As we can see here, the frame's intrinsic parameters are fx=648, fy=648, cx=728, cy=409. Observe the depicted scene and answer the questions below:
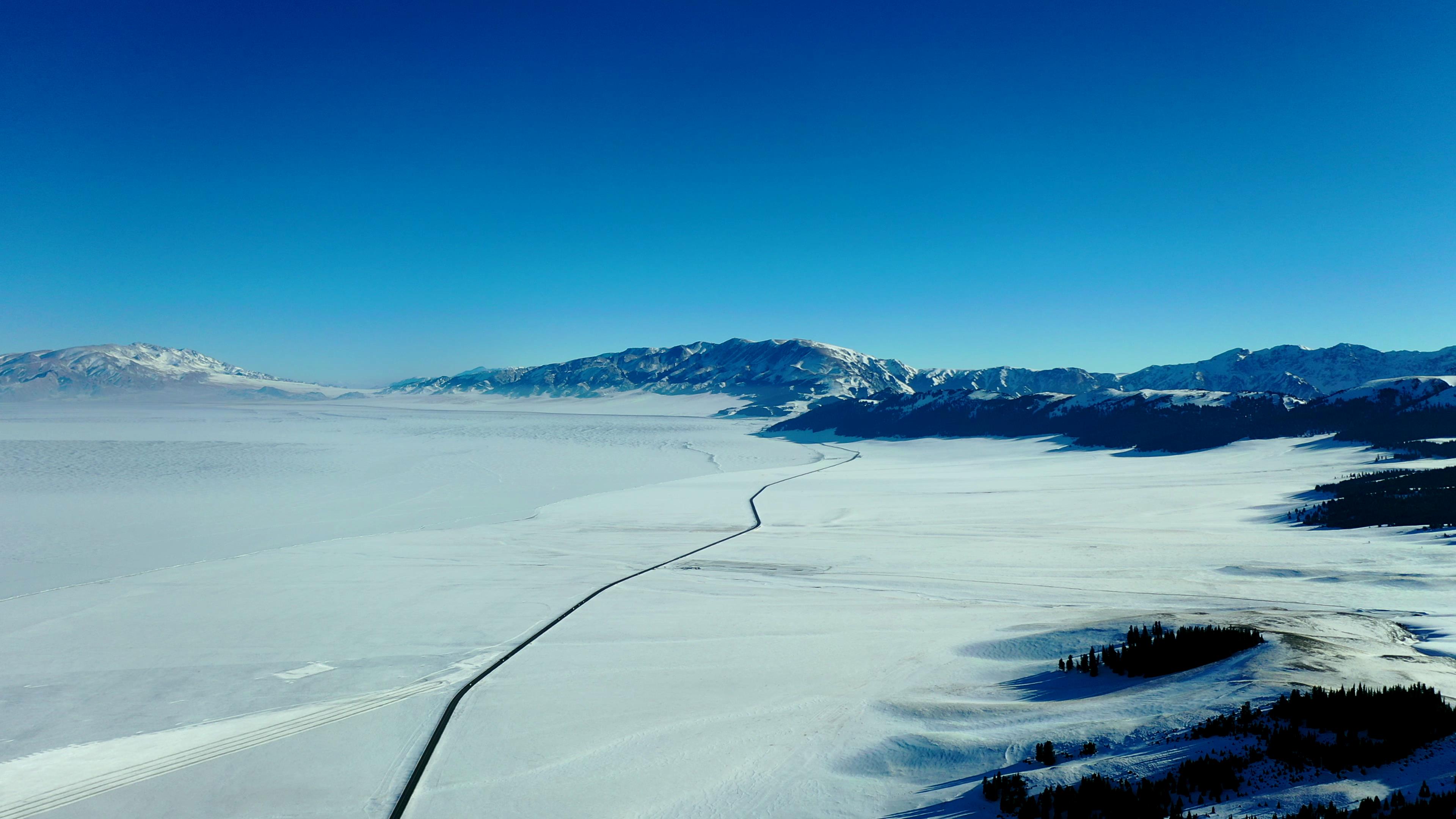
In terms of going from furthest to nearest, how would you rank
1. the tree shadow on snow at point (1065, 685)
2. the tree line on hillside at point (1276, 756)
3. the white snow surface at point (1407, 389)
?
the white snow surface at point (1407, 389)
the tree shadow on snow at point (1065, 685)
the tree line on hillside at point (1276, 756)

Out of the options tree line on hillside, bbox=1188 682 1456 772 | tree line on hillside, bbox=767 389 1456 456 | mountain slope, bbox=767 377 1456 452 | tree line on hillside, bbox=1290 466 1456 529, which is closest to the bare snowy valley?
tree line on hillside, bbox=1188 682 1456 772

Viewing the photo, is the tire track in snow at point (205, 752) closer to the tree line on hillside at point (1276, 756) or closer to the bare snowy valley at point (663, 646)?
the bare snowy valley at point (663, 646)

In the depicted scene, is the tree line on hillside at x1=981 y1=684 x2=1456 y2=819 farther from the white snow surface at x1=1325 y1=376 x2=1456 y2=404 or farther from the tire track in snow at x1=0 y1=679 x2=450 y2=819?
the white snow surface at x1=1325 y1=376 x2=1456 y2=404

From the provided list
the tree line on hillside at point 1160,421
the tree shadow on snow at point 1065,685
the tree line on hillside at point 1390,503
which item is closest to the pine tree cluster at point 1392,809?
the tree shadow on snow at point 1065,685

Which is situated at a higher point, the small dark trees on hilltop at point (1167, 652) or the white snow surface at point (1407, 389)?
the white snow surface at point (1407, 389)

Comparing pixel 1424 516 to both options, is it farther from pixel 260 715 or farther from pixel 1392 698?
pixel 260 715

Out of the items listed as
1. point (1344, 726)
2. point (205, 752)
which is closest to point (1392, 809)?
point (1344, 726)
